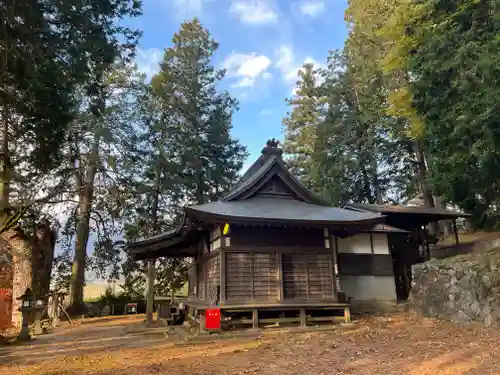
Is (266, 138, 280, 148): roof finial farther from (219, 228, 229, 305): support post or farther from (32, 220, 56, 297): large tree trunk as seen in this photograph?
(32, 220, 56, 297): large tree trunk

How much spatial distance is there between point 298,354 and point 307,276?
179 inches

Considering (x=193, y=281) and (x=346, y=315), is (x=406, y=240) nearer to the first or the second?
(x=346, y=315)

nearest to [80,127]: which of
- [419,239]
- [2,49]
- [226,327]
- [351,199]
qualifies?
[2,49]

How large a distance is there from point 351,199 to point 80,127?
20.0 m

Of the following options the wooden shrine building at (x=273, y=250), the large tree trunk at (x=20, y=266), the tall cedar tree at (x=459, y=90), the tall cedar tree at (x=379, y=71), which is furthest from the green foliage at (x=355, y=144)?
the large tree trunk at (x=20, y=266)

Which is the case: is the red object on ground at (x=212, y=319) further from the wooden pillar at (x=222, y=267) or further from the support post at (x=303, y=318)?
the support post at (x=303, y=318)

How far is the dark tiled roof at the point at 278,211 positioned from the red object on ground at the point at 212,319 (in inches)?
116

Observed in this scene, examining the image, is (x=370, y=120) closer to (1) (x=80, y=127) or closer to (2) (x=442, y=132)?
(2) (x=442, y=132)

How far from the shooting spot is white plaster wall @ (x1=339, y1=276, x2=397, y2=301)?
15.8 meters

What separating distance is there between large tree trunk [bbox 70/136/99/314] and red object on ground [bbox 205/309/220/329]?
47.6ft

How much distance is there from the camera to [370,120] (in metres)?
27.2

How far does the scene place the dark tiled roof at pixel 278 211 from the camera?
39.3 feet

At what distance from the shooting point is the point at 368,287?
15977 mm

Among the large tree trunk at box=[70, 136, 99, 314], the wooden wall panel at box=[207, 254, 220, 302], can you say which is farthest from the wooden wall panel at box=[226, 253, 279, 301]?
the large tree trunk at box=[70, 136, 99, 314]
